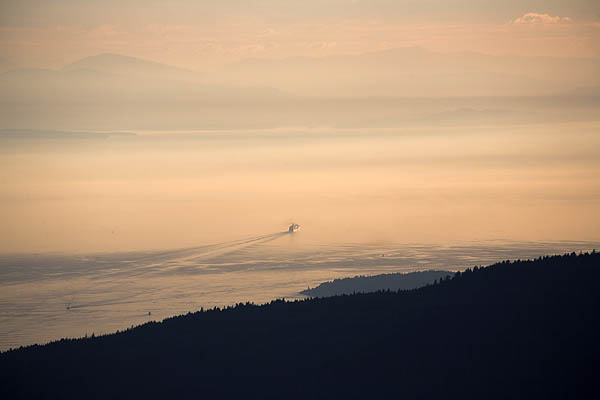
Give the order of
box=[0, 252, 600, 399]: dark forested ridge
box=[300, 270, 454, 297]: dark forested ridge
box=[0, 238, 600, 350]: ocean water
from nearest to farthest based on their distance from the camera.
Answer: box=[0, 252, 600, 399]: dark forested ridge, box=[0, 238, 600, 350]: ocean water, box=[300, 270, 454, 297]: dark forested ridge

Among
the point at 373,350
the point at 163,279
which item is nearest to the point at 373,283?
the point at 163,279

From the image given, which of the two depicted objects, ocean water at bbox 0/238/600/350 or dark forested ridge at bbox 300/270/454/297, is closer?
ocean water at bbox 0/238/600/350

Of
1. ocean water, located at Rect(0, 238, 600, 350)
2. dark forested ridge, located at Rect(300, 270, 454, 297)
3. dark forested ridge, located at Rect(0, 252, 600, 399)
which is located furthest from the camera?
dark forested ridge, located at Rect(300, 270, 454, 297)

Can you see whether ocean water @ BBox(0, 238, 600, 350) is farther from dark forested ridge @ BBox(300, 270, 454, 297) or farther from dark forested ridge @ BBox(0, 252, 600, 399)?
dark forested ridge @ BBox(0, 252, 600, 399)

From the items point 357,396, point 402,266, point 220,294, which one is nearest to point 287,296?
point 220,294

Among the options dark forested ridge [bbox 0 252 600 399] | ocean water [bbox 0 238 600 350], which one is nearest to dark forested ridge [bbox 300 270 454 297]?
ocean water [bbox 0 238 600 350]

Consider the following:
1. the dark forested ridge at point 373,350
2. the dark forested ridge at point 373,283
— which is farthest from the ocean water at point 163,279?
the dark forested ridge at point 373,350
